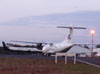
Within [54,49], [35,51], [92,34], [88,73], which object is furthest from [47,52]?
[88,73]

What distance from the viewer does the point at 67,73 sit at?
694 inches

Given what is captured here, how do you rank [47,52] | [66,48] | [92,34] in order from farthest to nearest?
[66,48] → [47,52] → [92,34]

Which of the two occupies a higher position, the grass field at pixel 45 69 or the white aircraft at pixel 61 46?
the grass field at pixel 45 69

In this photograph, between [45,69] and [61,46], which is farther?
[61,46]

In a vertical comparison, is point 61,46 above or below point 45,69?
below

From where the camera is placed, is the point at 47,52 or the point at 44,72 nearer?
the point at 44,72

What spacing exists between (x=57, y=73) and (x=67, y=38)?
2116 inches

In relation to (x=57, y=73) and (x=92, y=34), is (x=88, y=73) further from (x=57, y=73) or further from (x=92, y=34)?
(x=92, y=34)

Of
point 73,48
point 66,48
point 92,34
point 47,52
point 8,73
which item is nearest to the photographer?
point 8,73

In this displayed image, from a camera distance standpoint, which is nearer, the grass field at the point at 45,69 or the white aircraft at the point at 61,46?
the grass field at the point at 45,69

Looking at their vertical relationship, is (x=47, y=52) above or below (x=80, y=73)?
below

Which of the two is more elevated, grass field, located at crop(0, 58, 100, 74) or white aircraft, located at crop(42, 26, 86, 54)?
grass field, located at crop(0, 58, 100, 74)

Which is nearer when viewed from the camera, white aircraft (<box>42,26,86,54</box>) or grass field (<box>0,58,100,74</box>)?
grass field (<box>0,58,100,74</box>)

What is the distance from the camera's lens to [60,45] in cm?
6838
